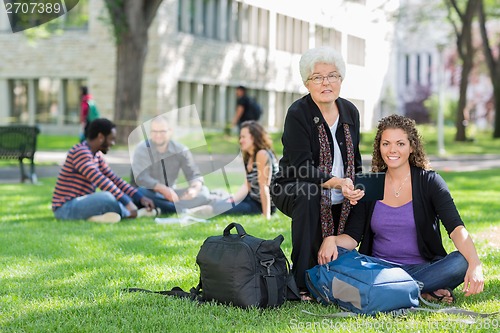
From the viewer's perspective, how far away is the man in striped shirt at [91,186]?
32.0 ft

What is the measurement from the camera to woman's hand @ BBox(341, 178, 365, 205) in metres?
5.70

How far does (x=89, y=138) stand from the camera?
32.3 ft

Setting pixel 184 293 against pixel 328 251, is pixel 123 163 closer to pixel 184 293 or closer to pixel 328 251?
pixel 184 293

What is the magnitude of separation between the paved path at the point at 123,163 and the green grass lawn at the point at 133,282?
5.49m

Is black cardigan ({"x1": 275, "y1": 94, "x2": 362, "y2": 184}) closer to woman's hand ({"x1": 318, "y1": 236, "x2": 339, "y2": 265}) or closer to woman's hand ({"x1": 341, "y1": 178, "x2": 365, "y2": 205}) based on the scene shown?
woman's hand ({"x1": 341, "y1": 178, "x2": 365, "y2": 205})

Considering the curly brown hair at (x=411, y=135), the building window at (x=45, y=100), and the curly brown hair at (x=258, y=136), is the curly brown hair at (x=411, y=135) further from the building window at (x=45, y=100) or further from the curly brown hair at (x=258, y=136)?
the building window at (x=45, y=100)

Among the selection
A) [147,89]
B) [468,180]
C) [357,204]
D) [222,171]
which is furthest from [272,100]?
[357,204]

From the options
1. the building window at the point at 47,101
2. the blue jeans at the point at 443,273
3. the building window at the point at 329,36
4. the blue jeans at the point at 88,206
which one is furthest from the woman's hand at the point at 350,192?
the building window at the point at 47,101

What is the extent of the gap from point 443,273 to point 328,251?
2.49 ft

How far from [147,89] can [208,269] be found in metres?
29.5

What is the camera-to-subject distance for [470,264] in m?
5.59

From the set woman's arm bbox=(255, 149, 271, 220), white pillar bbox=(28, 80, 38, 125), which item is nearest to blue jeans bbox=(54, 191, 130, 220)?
woman's arm bbox=(255, 149, 271, 220)

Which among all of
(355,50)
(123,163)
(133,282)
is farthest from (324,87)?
(355,50)

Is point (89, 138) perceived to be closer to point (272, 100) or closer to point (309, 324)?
point (309, 324)
